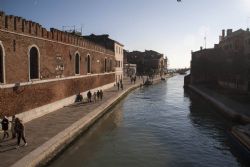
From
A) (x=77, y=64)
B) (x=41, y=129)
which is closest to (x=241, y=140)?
(x=41, y=129)

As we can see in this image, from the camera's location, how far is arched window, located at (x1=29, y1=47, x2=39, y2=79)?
824 inches

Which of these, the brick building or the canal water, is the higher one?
the brick building

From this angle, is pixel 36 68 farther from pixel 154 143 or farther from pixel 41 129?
pixel 154 143

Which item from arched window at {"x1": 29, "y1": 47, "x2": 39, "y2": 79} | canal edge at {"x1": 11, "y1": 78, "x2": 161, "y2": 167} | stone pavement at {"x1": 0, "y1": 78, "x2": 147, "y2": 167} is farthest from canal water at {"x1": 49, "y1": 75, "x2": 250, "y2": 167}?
arched window at {"x1": 29, "y1": 47, "x2": 39, "y2": 79}

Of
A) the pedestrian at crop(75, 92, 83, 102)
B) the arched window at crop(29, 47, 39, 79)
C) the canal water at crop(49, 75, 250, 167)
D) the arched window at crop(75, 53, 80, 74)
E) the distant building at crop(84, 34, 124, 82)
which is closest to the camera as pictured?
the canal water at crop(49, 75, 250, 167)

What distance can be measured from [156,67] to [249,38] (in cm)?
7637

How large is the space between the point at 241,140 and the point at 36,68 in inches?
568

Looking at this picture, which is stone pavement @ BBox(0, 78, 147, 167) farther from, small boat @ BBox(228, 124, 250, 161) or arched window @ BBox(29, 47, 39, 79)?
small boat @ BBox(228, 124, 250, 161)

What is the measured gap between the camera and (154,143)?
17.6 m

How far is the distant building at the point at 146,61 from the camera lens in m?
112

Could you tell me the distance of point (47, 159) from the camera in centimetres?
1321

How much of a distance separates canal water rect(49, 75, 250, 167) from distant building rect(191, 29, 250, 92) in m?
15.4

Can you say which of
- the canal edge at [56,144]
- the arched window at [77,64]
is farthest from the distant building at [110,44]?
the canal edge at [56,144]

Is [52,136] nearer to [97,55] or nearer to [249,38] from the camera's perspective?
[97,55]
